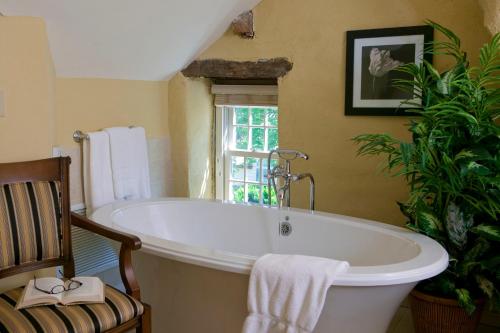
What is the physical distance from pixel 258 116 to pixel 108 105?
3.63ft

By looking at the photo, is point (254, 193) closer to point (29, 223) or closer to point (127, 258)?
point (127, 258)

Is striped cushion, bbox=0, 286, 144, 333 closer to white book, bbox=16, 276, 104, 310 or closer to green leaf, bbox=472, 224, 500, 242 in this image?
white book, bbox=16, 276, 104, 310

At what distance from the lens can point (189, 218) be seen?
3047mm

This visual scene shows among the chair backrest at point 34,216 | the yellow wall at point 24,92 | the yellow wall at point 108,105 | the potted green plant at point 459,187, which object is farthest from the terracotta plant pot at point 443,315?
the yellow wall at point 108,105

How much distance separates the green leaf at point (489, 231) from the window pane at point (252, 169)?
1.86 metres

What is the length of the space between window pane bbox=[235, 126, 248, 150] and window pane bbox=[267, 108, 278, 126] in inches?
8.9

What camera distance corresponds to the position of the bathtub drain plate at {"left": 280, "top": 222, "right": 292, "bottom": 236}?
109 inches

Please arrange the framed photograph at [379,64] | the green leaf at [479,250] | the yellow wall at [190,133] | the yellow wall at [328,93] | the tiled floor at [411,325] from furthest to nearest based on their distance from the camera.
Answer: the yellow wall at [190,133]
the yellow wall at [328,93]
the framed photograph at [379,64]
the tiled floor at [411,325]
the green leaf at [479,250]

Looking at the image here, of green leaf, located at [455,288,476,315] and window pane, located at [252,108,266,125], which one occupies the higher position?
window pane, located at [252,108,266,125]

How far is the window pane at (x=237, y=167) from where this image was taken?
12.5ft

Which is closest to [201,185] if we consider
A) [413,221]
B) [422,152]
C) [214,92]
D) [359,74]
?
[214,92]

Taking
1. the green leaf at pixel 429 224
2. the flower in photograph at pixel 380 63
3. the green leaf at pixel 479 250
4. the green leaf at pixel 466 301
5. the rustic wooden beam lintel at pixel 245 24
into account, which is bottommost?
the green leaf at pixel 466 301

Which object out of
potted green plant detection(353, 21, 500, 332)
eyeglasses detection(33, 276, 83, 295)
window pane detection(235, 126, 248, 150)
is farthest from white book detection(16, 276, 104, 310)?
window pane detection(235, 126, 248, 150)

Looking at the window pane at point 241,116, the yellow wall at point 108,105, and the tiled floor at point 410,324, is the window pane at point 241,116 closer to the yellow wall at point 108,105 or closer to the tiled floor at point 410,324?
the yellow wall at point 108,105
